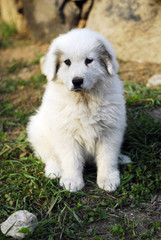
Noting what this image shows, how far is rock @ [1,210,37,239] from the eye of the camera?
8.48ft

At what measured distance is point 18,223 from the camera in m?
2.62

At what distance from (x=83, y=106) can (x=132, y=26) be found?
328 centimetres

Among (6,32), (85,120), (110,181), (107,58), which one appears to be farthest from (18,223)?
(6,32)

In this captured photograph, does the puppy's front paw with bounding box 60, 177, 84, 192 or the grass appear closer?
the grass

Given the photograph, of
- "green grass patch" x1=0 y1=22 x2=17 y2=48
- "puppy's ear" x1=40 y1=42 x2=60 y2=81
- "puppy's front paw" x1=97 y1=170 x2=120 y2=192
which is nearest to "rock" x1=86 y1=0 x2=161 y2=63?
"green grass patch" x1=0 y1=22 x2=17 y2=48

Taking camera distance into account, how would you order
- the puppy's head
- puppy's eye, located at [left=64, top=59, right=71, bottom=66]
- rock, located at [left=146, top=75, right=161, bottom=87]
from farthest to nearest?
rock, located at [left=146, top=75, right=161, bottom=87] → puppy's eye, located at [left=64, top=59, right=71, bottom=66] → the puppy's head

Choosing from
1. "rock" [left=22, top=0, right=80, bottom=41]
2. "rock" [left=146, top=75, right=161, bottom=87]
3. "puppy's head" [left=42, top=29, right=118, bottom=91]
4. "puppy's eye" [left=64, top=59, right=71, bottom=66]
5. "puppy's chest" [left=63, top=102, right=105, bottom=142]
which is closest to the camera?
"puppy's head" [left=42, top=29, right=118, bottom=91]

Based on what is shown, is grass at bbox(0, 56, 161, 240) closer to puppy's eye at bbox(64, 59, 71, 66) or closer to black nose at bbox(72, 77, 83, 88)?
black nose at bbox(72, 77, 83, 88)

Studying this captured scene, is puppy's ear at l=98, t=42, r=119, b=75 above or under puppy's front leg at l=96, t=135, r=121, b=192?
above

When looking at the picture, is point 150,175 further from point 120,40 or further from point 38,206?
point 120,40

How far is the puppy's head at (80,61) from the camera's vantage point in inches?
112

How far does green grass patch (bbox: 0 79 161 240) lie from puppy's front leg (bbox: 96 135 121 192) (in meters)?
0.08

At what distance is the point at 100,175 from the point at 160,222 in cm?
84

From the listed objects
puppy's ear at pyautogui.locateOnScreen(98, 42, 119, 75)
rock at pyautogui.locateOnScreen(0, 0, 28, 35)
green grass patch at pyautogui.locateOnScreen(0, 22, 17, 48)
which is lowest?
puppy's ear at pyautogui.locateOnScreen(98, 42, 119, 75)
